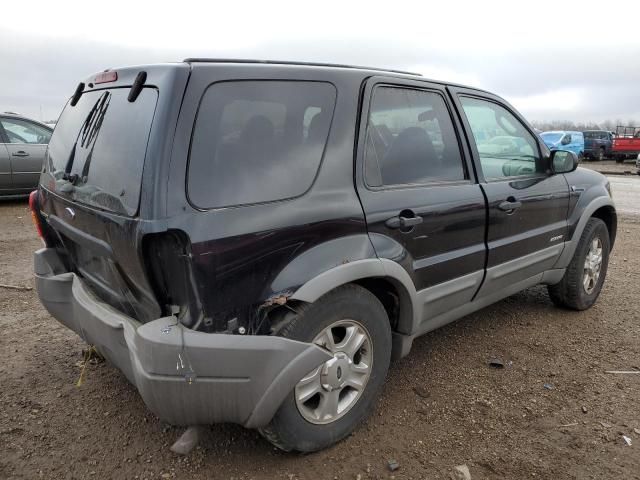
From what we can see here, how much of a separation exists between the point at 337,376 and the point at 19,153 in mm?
8419

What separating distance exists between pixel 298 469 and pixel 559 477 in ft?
3.92

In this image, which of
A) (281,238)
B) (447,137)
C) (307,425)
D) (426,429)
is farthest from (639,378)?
(281,238)

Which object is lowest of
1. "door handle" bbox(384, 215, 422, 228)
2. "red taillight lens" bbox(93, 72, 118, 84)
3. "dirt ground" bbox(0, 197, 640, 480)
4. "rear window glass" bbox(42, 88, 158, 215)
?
"dirt ground" bbox(0, 197, 640, 480)

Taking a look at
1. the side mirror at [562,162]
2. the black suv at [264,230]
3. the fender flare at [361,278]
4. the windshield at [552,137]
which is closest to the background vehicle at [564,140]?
the windshield at [552,137]

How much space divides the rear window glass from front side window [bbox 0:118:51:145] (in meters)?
7.14

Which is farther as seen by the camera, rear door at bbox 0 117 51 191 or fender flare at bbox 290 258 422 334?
rear door at bbox 0 117 51 191

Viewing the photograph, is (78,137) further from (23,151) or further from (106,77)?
(23,151)

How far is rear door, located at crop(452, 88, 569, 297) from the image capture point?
332cm

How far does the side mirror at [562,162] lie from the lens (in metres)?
3.84

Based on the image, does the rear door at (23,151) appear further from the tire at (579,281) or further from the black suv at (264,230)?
the tire at (579,281)

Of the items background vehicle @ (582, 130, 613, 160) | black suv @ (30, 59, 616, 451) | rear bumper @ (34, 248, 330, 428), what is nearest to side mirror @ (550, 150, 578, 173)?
black suv @ (30, 59, 616, 451)

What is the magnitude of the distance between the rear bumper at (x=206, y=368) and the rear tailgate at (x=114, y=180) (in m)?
0.15

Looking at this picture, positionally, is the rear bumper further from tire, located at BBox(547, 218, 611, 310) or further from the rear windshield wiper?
tire, located at BBox(547, 218, 611, 310)

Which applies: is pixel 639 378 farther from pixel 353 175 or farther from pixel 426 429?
pixel 353 175
